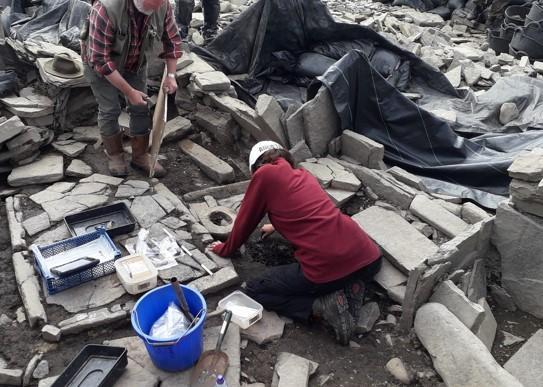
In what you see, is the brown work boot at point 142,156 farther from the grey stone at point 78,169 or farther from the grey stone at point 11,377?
the grey stone at point 11,377

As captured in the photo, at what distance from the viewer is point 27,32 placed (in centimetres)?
732

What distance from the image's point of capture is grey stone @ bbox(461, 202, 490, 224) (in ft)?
Answer: 16.6

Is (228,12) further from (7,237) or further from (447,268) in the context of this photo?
(447,268)

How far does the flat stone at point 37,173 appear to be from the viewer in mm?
5305

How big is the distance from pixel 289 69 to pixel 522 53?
646 centimetres

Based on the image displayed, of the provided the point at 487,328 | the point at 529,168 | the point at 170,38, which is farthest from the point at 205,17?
the point at 487,328

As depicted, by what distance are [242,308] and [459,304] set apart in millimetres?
1702

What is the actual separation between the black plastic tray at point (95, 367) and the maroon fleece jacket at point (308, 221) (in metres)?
1.46

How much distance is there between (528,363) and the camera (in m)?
3.85

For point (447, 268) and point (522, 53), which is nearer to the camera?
point (447, 268)

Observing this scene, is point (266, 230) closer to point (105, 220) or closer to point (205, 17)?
point (105, 220)

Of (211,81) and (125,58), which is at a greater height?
(125,58)

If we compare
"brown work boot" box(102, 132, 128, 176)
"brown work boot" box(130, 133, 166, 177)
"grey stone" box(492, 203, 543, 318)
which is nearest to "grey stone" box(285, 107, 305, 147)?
"brown work boot" box(130, 133, 166, 177)

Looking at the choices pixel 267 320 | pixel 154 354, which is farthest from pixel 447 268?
pixel 154 354
